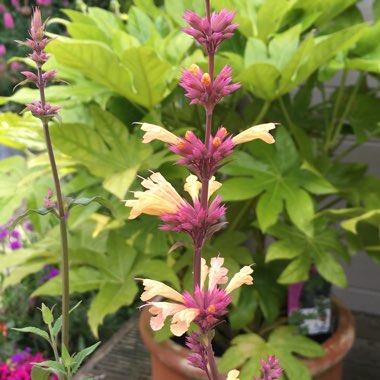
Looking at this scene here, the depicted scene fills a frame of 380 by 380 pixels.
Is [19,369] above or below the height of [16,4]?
below

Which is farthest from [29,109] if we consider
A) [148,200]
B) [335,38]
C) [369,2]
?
[369,2]

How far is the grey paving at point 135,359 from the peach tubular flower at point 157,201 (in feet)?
3.51

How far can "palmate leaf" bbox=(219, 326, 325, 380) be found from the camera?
1.03 metres

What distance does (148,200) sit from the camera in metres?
0.37

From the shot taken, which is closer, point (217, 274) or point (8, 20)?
point (217, 274)

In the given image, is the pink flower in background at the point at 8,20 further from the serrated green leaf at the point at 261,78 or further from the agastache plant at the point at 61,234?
the agastache plant at the point at 61,234

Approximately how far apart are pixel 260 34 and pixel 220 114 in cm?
21

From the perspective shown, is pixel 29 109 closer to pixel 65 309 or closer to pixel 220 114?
pixel 65 309

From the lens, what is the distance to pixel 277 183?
1.08 meters

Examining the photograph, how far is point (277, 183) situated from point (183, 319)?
0.77 meters

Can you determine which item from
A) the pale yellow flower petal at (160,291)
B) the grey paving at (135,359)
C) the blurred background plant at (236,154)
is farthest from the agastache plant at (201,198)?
the grey paving at (135,359)

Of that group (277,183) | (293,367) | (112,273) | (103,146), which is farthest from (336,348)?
(103,146)

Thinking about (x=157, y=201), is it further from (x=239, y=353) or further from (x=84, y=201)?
(x=239, y=353)

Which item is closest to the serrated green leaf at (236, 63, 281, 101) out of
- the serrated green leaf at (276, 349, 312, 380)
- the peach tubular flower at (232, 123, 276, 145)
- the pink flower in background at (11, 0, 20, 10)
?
the serrated green leaf at (276, 349, 312, 380)
